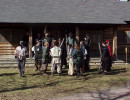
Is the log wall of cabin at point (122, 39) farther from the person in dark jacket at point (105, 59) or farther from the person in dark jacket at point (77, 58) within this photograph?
the person in dark jacket at point (77, 58)

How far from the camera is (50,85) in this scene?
863cm
